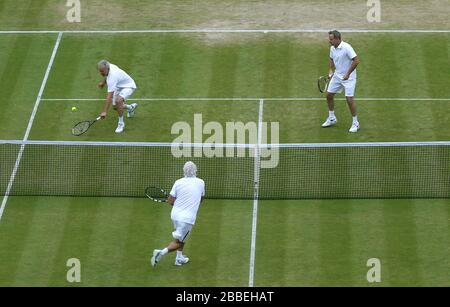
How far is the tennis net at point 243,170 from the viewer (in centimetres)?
2522

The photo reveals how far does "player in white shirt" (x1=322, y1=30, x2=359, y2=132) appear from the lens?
87.8 ft

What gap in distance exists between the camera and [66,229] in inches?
948

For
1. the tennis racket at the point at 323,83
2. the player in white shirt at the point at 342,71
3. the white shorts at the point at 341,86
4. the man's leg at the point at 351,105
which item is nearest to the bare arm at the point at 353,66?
the player in white shirt at the point at 342,71

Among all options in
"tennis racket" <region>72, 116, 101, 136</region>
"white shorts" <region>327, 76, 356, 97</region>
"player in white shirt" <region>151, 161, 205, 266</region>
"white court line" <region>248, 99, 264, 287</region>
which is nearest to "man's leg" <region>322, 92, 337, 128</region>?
"white shorts" <region>327, 76, 356, 97</region>

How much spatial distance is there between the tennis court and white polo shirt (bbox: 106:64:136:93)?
1080mm

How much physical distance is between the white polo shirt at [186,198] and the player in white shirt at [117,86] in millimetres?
5285

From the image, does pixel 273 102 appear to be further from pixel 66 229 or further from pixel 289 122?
pixel 66 229

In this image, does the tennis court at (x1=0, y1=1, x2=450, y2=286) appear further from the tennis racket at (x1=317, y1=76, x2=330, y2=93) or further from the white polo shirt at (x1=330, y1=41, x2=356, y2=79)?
the white polo shirt at (x1=330, y1=41, x2=356, y2=79)

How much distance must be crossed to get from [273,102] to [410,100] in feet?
10.3

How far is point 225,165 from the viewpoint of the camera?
25797mm

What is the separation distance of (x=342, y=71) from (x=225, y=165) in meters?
3.47

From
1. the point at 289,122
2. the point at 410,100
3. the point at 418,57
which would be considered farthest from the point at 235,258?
the point at 418,57

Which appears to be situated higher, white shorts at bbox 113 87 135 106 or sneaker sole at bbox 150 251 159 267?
white shorts at bbox 113 87 135 106

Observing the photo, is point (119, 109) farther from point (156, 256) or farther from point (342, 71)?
point (156, 256)
